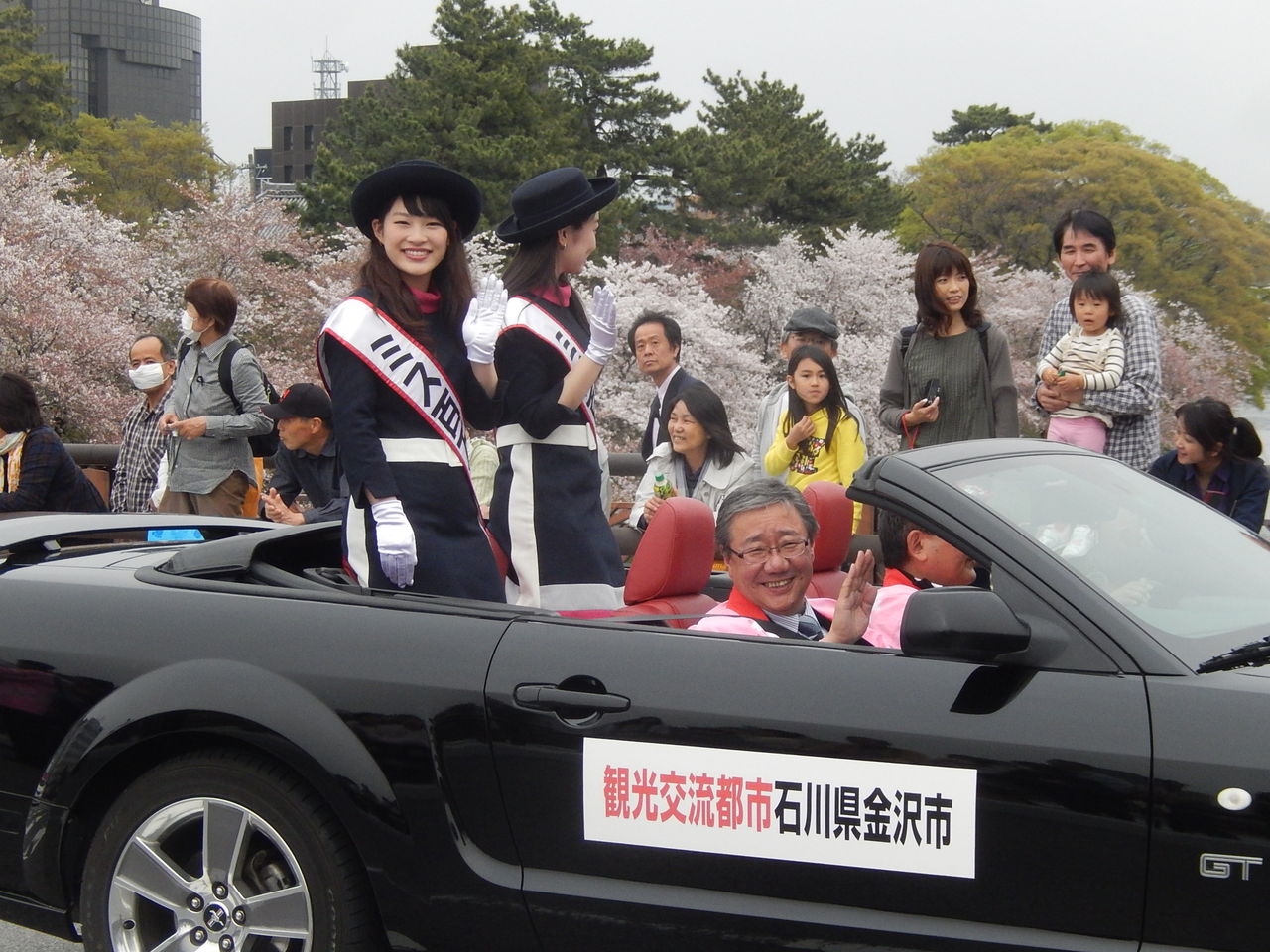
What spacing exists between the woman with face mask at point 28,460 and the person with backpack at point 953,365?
4292 mm

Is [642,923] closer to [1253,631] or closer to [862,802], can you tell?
[862,802]

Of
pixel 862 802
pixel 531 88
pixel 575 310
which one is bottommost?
pixel 862 802

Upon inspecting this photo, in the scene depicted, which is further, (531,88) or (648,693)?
(531,88)

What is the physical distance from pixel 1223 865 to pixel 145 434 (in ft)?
20.7

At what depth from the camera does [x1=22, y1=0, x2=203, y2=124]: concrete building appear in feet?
397

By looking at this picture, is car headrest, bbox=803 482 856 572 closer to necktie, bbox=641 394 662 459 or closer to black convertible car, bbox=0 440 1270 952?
black convertible car, bbox=0 440 1270 952

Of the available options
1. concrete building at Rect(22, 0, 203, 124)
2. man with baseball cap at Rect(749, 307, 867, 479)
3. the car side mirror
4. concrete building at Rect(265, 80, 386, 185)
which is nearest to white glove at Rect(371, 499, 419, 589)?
the car side mirror

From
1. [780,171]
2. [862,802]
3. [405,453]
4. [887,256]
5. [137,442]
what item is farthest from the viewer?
[780,171]

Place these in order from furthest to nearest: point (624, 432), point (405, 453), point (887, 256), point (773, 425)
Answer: point (887, 256), point (624, 432), point (773, 425), point (405, 453)

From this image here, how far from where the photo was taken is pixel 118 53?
12206 centimetres

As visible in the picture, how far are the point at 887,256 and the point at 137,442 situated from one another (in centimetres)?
3059

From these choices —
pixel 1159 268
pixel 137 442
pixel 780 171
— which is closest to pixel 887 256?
pixel 780 171

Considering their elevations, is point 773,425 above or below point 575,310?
below

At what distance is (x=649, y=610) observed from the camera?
3.46 metres
